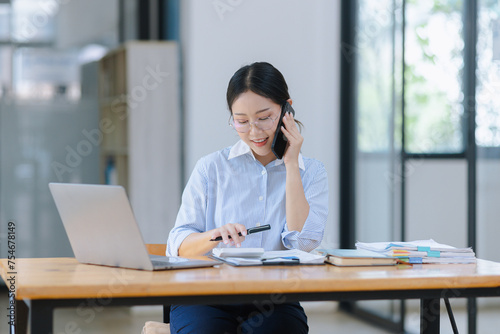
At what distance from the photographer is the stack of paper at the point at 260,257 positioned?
6.44 feet

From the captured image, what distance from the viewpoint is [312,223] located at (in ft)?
7.87

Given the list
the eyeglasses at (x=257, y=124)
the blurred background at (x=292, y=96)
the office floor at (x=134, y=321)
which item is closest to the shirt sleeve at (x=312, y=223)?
the eyeglasses at (x=257, y=124)

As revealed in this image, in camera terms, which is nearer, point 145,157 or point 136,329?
point 136,329

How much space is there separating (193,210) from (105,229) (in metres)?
0.57

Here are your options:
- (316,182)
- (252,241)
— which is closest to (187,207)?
(252,241)

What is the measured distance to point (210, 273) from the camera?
1.82 metres

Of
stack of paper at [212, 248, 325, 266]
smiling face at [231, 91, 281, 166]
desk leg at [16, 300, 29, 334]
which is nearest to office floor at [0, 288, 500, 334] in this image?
smiling face at [231, 91, 281, 166]

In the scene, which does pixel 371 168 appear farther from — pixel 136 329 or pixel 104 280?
pixel 104 280

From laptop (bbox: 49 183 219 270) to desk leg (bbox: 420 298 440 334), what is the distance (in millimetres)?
718

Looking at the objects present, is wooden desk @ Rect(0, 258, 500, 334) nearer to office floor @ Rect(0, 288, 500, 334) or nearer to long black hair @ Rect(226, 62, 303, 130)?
long black hair @ Rect(226, 62, 303, 130)

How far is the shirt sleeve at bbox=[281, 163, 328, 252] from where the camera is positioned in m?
2.38

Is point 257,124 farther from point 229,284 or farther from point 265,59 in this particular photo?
point 265,59

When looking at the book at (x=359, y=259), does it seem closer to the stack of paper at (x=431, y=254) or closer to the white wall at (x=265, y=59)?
the stack of paper at (x=431, y=254)

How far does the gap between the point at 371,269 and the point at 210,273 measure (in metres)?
0.46
